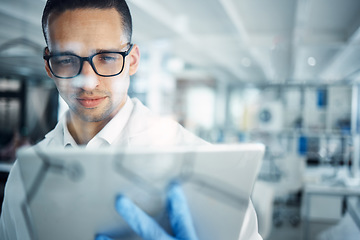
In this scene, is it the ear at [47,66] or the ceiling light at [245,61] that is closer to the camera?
the ear at [47,66]

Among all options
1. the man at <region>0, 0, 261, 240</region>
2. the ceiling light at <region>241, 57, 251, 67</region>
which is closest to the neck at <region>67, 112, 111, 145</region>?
the man at <region>0, 0, 261, 240</region>

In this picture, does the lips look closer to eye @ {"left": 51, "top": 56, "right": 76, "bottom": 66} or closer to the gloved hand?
eye @ {"left": 51, "top": 56, "right": 76, "bottom": 66}

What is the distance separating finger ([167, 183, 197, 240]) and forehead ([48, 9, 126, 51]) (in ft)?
0.95

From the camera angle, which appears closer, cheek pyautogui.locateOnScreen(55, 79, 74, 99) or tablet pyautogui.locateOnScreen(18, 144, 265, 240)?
tablet pyautogui.locateOnScreen(18, 144, 265, 240)

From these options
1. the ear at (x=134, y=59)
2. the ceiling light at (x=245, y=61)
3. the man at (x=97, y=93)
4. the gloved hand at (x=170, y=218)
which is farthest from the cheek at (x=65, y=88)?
the ceiling light at (x=245, y=61)

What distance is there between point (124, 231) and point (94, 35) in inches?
13.7

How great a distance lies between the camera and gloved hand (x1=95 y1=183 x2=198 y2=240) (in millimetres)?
527

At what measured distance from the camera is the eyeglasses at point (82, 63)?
23.3 inches

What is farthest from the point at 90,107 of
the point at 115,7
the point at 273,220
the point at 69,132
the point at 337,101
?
the point at 337,101

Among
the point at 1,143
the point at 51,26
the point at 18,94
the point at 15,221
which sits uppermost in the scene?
the point at 51,26

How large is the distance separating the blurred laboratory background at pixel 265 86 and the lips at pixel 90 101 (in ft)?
0.21

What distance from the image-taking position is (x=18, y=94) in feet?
2.59

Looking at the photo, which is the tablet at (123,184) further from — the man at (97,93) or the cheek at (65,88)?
the cheek at (65,88)

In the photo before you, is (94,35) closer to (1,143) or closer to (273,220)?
(1,143)
